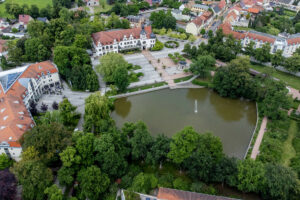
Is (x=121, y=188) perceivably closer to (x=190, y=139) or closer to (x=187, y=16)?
(x=190, y=139)

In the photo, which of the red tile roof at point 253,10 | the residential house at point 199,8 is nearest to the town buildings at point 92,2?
the residential house at point 199,8

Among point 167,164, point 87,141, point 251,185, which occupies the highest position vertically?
point 87,141

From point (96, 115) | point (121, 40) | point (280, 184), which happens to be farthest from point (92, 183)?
point (121, 40)

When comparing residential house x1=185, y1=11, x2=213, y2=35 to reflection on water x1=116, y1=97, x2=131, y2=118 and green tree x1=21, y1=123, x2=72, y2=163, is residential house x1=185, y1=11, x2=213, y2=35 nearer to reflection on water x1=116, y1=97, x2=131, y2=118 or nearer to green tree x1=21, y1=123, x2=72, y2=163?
reflection on water x1=116, y1=97, x2=131, y2=118

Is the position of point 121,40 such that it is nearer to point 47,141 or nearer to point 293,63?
point 47,141

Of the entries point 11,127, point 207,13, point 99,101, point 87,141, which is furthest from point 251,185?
point 207,13
